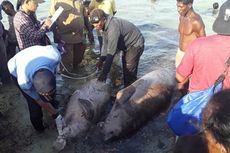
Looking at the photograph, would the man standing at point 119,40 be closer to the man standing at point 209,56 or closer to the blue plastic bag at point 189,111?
the man standing at point 209,56

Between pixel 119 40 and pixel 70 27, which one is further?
pixel 70 27

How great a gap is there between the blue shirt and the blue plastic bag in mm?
2567

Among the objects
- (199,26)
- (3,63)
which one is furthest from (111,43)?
(3,63)

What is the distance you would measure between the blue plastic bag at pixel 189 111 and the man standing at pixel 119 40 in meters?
3.28

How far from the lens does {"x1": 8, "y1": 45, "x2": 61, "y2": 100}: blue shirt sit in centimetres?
559

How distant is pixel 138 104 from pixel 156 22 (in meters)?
9.48

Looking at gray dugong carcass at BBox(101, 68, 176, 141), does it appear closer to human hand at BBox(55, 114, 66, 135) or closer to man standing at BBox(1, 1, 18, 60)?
human hand at BBox(55, 114, 66, 135)

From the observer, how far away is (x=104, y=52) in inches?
316

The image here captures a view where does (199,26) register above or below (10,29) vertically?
above

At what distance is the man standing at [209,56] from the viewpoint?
419 cm

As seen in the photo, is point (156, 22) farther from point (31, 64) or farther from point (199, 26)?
point (31, 64)

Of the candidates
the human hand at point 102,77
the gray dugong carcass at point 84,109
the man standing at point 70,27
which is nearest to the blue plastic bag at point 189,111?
the gray dugong carcass at point 84,109

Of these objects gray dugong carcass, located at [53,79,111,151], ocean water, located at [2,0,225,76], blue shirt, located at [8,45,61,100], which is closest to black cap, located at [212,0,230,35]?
blue shirt, located at [8,45,61,100]

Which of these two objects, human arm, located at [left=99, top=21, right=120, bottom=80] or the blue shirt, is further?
human arm, located at [left=99, top=21, right=120, bottom=80]
